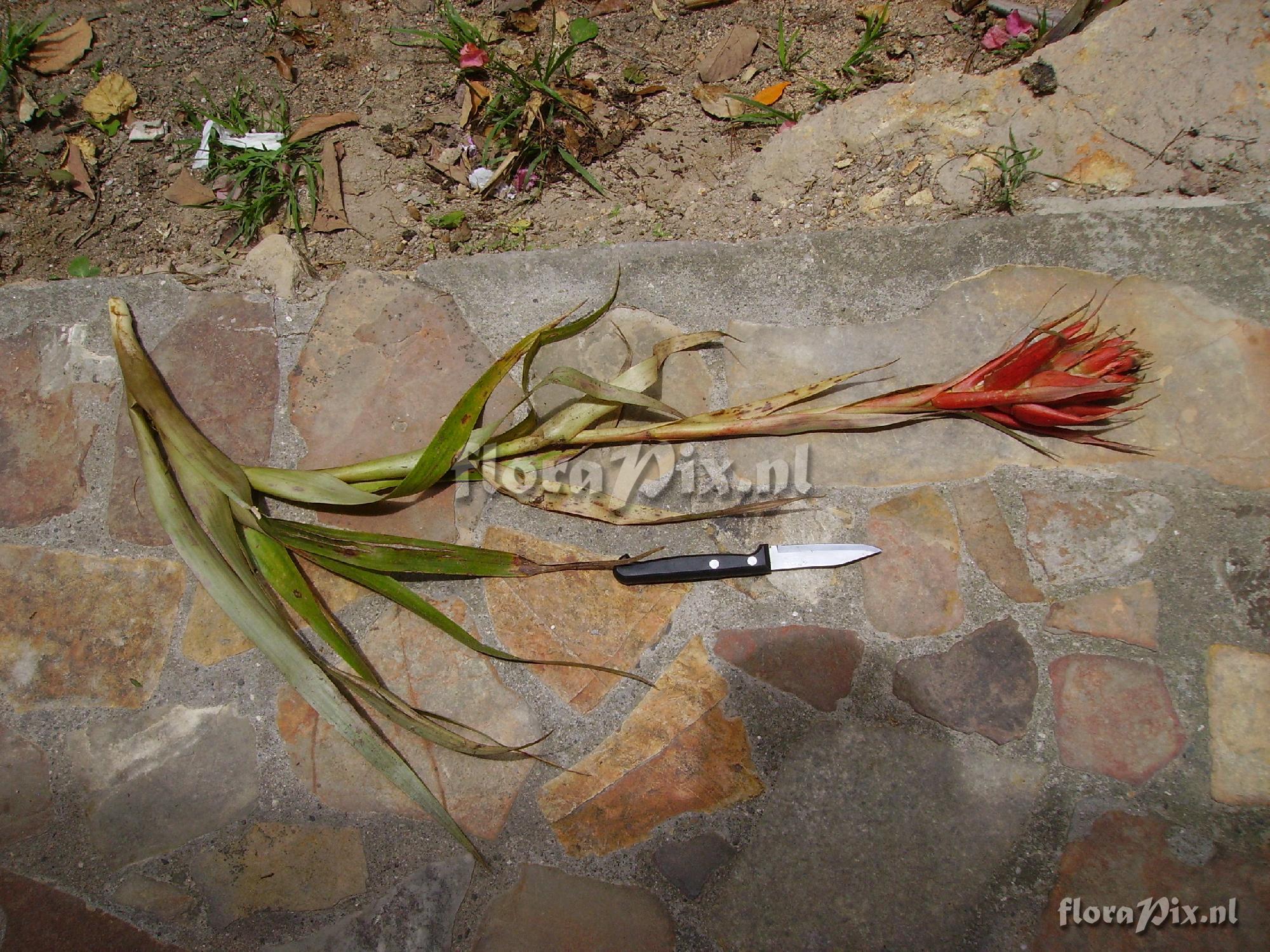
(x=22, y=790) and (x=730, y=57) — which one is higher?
(x=730, y=57)

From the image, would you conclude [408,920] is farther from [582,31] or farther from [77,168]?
[582,31]

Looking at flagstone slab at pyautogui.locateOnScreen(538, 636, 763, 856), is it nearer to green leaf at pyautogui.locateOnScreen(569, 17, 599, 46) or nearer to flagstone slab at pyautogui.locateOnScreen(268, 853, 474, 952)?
flagstone slab at pyautogui.locateOnScreen(268, 853, 474, 952)

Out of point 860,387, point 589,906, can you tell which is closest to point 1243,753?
point 860,387

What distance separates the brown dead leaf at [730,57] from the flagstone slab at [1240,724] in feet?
5.75

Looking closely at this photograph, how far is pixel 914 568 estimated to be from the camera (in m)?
1.58

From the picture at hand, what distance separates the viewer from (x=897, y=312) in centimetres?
171

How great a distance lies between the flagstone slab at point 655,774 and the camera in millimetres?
1486

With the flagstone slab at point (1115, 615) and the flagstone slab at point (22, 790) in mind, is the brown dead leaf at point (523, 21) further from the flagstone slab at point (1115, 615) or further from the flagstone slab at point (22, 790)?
the flagstone slab at point (22, 790)

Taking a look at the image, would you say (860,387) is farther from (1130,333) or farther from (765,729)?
A: (765,729)

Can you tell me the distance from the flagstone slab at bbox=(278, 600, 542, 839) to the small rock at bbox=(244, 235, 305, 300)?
0.78 meters

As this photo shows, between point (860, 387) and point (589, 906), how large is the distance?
114 cm

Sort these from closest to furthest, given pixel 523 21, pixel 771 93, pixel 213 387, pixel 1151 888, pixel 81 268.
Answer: pixel 1151 888 < pixel 213 387 < pixel 81 268 < pixel 771 93 < pixel 523 21

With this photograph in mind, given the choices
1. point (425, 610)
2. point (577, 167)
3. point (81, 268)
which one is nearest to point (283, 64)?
point (81, 268)

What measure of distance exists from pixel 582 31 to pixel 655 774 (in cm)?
190
